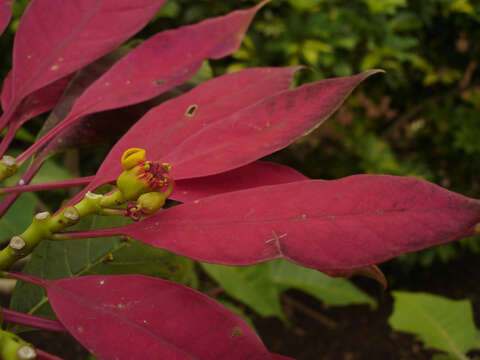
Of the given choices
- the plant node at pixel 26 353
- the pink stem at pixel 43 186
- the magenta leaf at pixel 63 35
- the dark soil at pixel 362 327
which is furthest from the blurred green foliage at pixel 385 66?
the plant node at pixel 26 353

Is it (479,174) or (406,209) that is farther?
(479,174)

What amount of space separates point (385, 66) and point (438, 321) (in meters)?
0.70

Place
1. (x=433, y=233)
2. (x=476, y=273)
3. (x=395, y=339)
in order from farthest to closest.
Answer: (x=476, y=273), (x=395, y=339), (x=433, y=233)

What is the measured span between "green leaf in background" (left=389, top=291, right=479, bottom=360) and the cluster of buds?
672mm

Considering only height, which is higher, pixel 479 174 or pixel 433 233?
pixel 433 233

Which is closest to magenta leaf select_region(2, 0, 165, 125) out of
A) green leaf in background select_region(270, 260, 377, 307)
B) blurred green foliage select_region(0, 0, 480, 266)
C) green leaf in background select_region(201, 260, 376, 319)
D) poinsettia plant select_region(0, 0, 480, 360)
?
poinsettia plant select_region(0, 0, 480, 360)

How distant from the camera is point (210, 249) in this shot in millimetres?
237

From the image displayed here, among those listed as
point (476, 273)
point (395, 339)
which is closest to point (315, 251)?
point (395, 339)

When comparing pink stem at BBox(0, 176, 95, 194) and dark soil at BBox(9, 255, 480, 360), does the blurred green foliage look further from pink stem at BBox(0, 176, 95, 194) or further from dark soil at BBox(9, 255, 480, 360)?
pink stem at BBox(0, 176, 95, 194)

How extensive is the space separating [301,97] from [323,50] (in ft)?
2.78

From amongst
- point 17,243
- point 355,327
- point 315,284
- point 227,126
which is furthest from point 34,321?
point 355,327

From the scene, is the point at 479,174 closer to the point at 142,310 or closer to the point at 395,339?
the point at 395,339

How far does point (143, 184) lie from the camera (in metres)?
0.26

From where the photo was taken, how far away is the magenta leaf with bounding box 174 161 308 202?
0.96 ft
